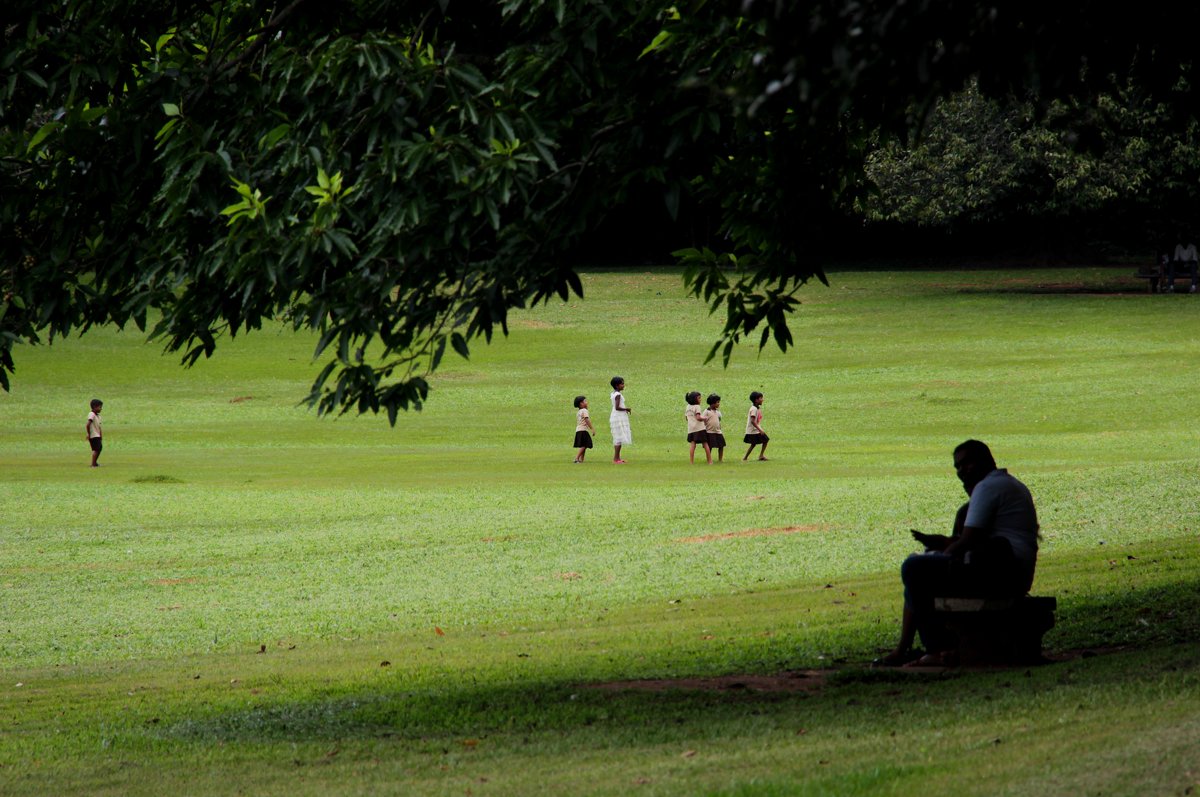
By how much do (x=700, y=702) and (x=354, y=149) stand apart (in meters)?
4.13

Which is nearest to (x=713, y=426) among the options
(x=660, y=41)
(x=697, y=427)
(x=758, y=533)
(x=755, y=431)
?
(x=697, y=427)

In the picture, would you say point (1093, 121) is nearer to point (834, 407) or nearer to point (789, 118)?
point (789, 118)

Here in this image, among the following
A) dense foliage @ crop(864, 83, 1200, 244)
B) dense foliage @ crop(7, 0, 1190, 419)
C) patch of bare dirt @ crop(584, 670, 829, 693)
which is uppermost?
dense foliage @ crop(864, 83, 1200, 244)

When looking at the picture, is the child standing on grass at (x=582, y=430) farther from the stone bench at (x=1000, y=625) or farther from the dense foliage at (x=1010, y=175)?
the dense foliage at (x=1010, y=175)

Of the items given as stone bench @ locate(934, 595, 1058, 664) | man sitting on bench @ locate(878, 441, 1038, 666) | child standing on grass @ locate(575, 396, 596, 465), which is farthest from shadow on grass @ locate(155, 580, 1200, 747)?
child standing on grass @ locate(575, 396, 596, 465)

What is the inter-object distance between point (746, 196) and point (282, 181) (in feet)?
10.7

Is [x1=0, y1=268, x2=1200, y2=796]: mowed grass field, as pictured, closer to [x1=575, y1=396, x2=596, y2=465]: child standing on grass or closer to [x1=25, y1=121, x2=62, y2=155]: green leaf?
[x1=575, y1=396, x2=596, y2=465]: child standing on grass

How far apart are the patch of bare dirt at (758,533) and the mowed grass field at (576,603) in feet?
0.26

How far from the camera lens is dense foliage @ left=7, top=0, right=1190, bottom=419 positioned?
810cm

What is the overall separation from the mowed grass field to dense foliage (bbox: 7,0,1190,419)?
2416mm

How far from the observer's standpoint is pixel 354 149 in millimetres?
8891

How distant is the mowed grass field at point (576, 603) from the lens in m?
8.04

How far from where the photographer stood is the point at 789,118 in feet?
31.8

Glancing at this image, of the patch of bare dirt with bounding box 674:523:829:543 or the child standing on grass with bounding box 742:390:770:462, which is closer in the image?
the patch of bare dirt with bounding box 674:523:829:543
